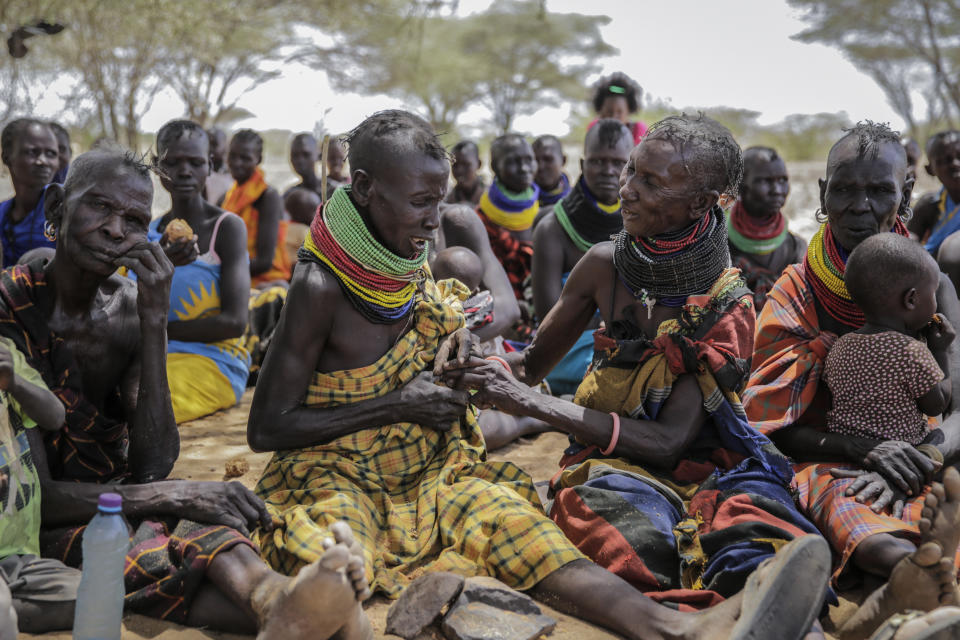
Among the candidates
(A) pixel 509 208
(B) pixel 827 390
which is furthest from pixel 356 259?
(A) pixel 509 208

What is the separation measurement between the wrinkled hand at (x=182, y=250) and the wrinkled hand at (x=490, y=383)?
7.38 ft

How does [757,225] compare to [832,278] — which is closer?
[832,278]

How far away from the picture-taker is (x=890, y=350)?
122 inches

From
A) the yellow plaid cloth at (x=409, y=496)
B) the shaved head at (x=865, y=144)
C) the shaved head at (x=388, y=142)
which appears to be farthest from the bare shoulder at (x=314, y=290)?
the shaved head at (x=865, y=144)

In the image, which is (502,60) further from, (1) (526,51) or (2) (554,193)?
(2) (554,193)

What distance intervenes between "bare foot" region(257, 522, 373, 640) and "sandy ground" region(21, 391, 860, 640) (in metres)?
0.50

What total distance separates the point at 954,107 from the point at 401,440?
2627cm

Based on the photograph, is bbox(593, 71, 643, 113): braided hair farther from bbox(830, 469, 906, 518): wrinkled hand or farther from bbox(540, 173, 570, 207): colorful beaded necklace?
bbox(830, 469, 906, 518): wrinkled hand

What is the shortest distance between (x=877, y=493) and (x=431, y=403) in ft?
5.13

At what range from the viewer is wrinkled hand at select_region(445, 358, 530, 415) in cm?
300

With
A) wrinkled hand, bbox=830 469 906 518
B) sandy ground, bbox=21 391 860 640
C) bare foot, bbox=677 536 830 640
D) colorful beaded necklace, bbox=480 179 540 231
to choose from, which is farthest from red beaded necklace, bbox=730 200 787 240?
bare foot, bbox=677 536 830 640

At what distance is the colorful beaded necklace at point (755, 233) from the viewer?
6348 millimetres

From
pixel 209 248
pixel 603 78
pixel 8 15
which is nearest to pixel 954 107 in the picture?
pixel 603 78

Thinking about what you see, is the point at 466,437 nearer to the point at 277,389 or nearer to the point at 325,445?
the point at 325,445
